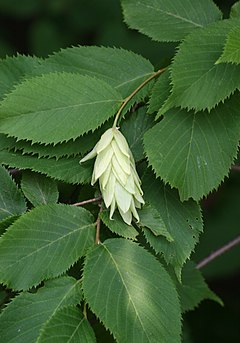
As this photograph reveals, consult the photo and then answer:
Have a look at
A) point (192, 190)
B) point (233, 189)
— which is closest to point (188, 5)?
point (192, 190)

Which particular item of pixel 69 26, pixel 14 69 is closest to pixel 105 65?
pixel 14 69

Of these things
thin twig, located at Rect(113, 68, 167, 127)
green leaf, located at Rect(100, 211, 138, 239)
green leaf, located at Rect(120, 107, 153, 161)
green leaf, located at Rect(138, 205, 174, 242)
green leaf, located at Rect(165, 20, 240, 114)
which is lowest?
green leaf, located at Rect(100, 211, 138, 239)

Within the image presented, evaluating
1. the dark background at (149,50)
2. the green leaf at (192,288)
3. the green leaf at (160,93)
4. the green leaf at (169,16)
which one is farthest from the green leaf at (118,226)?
the dark background at (149,50)

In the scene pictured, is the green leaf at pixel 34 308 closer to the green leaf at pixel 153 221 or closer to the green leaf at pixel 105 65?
the green leaf at pixel 153 221

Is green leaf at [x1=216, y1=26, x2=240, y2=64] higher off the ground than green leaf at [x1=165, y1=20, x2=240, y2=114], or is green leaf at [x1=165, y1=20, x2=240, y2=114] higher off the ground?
green leaf at [x1=216, y1=26, x2=240, y2=64]

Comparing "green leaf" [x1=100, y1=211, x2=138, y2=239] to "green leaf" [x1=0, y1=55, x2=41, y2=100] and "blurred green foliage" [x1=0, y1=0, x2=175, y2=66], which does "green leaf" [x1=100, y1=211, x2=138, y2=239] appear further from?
"blurred green foliage" [x1=0, y1=0, x2=175, y2=66]

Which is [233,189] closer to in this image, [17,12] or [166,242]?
[17,12]

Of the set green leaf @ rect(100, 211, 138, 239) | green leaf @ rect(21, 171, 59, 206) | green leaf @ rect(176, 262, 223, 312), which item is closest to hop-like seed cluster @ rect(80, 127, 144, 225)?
green leaf @ rect(100, 211, 138, 239)
